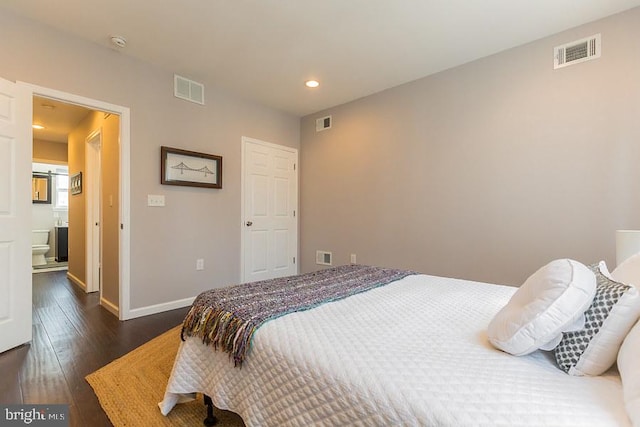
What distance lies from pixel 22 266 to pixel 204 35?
2.28 meters

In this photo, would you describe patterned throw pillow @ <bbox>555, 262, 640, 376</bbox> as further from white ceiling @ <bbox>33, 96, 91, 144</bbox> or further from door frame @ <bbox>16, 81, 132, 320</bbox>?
white ceiling @ <bbox>33, 96, 91, 144</bbox>

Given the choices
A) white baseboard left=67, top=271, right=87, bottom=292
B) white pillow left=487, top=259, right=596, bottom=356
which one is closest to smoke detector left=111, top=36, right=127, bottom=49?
white baseboard left=67, top=271, right=87, bottom=292

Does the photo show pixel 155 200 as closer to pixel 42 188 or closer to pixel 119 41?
pixel 119 41

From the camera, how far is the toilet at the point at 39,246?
5.96m

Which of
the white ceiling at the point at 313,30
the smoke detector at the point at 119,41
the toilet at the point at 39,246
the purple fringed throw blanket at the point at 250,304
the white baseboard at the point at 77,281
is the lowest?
the white baseboard at the point at 77,281

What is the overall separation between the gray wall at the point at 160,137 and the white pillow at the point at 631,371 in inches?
133

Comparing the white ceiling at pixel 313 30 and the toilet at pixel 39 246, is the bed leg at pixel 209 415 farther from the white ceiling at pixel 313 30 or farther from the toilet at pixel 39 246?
the toilet at pixel 39 246

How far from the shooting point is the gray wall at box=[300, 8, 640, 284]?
2346mm

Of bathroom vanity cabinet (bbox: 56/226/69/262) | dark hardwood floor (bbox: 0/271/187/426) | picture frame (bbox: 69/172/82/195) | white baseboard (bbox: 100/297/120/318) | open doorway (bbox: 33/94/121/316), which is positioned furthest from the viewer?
bathroom vanity cabinet (bbox: 56/226/69/262)

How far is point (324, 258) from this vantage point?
4344 mm

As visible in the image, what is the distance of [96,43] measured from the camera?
270 centimetres

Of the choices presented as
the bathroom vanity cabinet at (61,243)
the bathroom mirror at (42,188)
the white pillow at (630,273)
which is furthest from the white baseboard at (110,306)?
the bathroom mirror at (42,188)

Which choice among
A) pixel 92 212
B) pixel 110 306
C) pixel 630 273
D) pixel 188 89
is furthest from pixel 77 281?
pixel 630 273

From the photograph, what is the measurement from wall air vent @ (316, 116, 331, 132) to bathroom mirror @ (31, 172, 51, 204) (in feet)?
20.5
